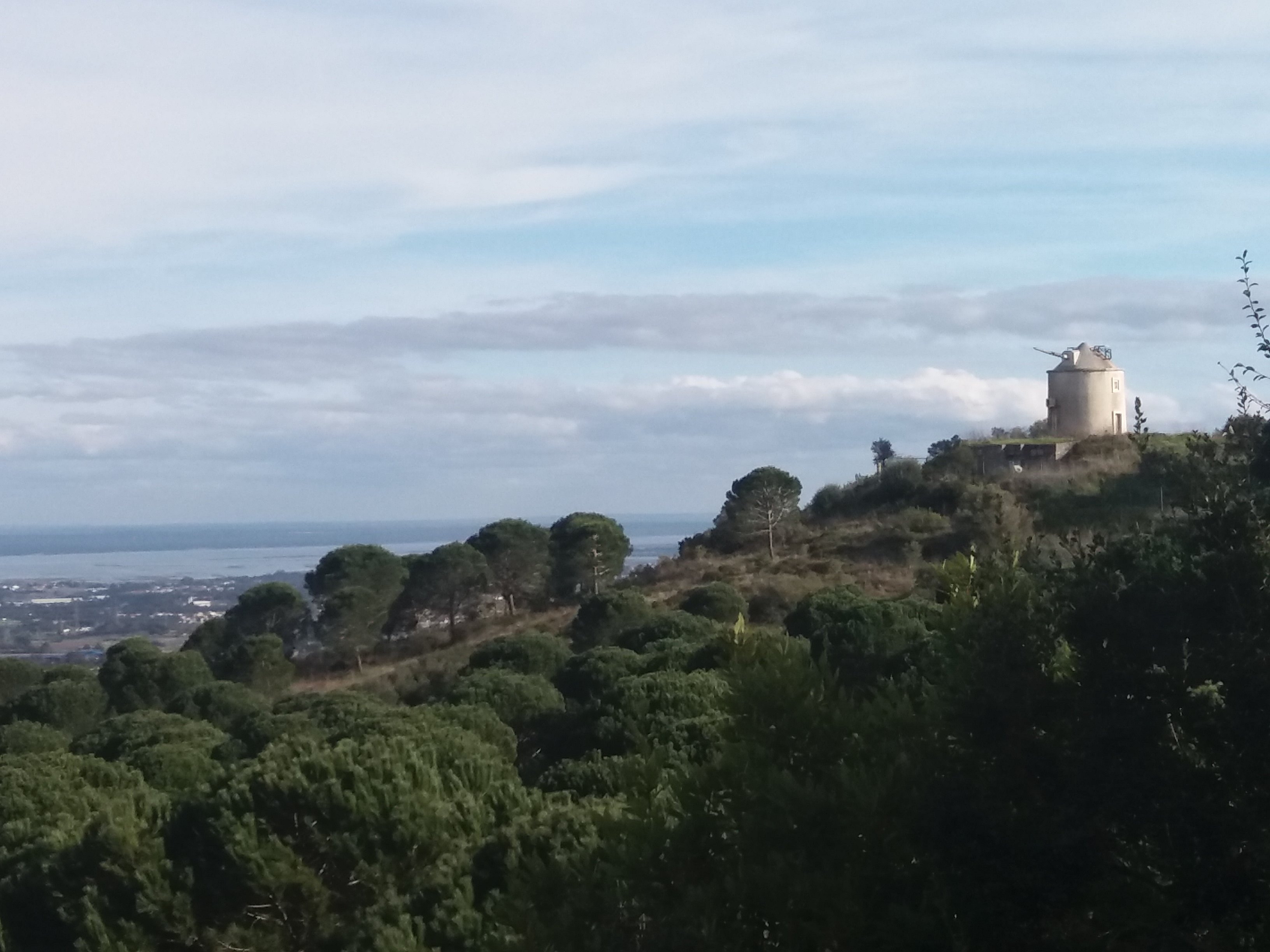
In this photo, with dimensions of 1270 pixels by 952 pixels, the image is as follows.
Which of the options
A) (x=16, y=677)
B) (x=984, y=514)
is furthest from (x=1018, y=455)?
(x=16, y=677)

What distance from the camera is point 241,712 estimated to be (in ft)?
84.5

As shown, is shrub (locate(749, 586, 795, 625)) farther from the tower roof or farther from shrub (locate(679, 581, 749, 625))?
the tower roof

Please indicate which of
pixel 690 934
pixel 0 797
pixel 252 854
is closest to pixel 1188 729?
pixel 690 934

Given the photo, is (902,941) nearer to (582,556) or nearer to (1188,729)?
(1188,729)

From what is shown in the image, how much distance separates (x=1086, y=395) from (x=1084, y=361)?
1.28 metres

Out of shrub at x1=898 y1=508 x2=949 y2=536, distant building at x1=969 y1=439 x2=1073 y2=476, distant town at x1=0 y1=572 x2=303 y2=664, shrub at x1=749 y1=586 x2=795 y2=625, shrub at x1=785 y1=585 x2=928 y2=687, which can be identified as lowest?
distant town at x1=0 y1=572 x2=303 y2=664

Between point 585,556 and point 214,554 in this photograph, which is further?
point 214,554

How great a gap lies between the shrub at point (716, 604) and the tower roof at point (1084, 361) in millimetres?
23777

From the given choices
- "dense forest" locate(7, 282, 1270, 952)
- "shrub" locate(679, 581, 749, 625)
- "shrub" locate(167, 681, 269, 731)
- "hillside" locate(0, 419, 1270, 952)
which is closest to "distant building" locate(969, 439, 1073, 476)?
"shrub" locate(679, 581, 749, 625)

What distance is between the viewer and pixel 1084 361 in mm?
53000

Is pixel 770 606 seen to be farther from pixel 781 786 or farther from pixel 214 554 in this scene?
pixel 214 554

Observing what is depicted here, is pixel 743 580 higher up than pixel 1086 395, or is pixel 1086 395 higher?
pixel 1086 395

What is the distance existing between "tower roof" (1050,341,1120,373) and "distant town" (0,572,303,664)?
89.3 ft

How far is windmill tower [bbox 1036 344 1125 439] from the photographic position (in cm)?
5234
